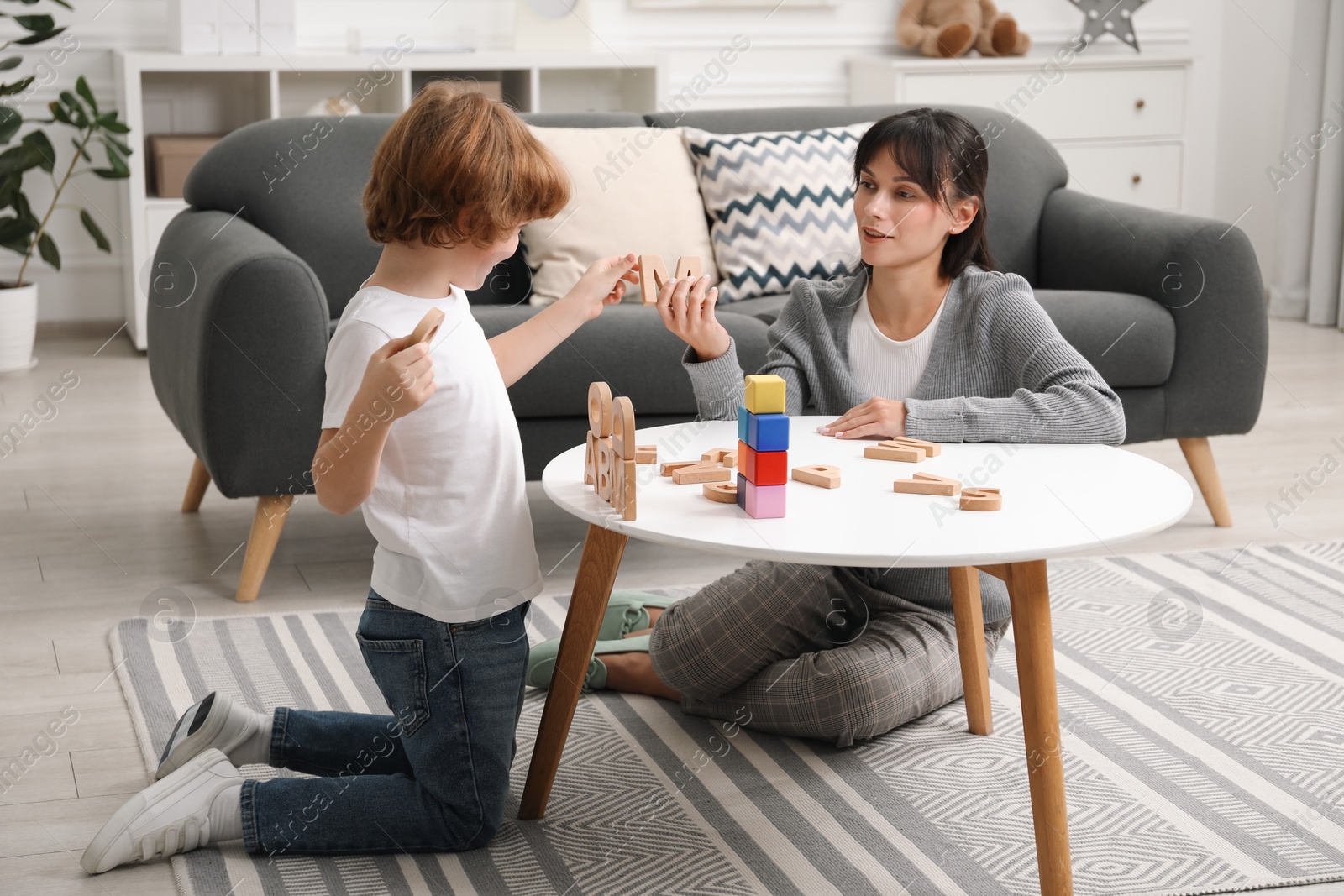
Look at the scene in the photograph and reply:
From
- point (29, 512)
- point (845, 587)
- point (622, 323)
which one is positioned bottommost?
point (29, 512)

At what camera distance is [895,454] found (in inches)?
59.2

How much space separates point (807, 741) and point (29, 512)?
1.70 m

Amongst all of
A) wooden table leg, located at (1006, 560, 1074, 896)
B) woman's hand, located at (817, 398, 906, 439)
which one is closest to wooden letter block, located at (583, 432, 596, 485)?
woman's hand, located at (817, 398, 906, 439)

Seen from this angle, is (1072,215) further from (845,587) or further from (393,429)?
(393,429)

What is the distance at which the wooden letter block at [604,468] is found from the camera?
4.42 feet

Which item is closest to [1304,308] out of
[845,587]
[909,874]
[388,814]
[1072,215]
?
[1072,215]

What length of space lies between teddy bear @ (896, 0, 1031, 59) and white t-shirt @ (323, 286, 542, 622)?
10.9 ft

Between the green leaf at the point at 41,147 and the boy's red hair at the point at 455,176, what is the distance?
2.80m

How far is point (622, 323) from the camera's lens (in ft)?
7.72

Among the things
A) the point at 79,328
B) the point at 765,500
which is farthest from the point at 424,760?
the point at 79,328

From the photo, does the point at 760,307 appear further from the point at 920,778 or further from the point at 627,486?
the point at 627,486

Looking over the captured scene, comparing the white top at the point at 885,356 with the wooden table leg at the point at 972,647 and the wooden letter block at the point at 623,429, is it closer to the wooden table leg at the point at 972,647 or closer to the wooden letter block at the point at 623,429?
the wooden table leg at the point at 972,647

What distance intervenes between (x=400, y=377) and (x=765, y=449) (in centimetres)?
34

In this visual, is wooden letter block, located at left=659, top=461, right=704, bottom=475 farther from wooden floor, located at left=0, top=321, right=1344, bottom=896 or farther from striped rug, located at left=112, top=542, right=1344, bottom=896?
wooden floor, located at left=0, top=321, right=1344, bottom=896
